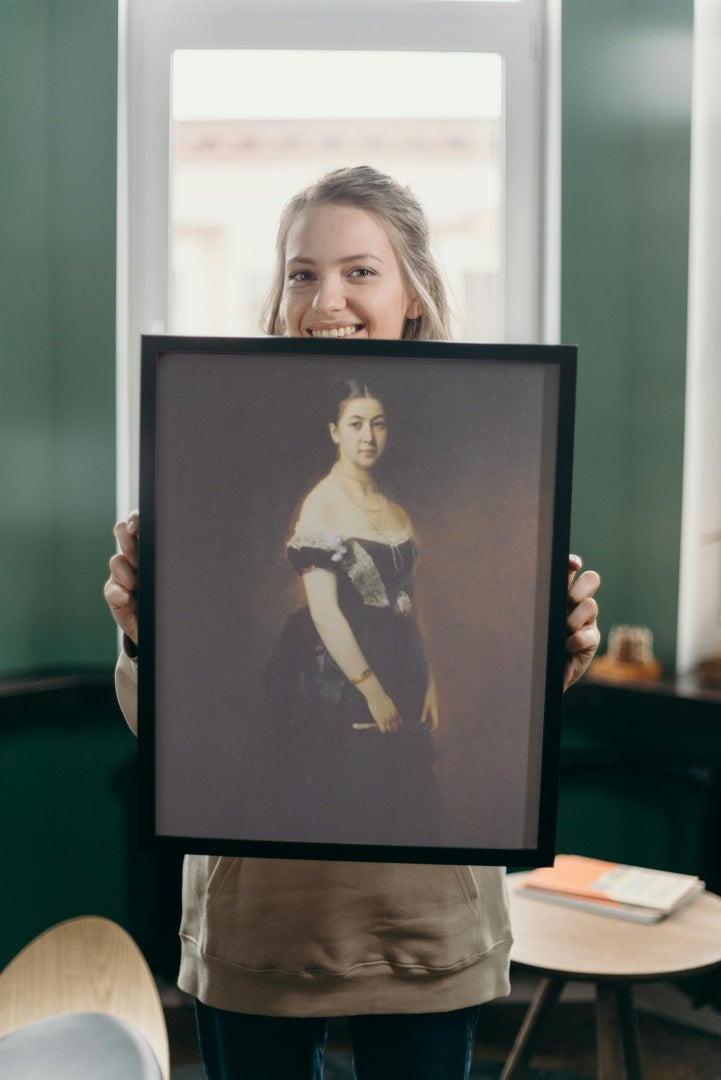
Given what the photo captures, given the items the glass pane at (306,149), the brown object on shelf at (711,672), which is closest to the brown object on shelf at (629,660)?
the brown object on shelf at (711,672)

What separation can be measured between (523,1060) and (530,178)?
1.97m

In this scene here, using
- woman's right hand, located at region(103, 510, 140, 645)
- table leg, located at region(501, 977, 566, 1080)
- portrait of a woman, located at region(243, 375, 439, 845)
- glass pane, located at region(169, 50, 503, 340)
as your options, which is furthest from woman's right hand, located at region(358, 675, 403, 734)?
glass pane, located at region(169, 50, 503, 340)

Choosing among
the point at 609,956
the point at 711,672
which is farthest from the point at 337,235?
the point at 711,672

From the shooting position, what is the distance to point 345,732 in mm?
922

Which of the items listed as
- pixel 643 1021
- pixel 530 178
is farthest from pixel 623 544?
pixel 643 1021

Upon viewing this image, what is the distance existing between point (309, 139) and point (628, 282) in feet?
2.84

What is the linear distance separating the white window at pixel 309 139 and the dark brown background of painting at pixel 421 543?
1.70 m

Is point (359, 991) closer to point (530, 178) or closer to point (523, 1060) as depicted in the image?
point (523, 1060)

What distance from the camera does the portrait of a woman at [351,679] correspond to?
0.91 meters

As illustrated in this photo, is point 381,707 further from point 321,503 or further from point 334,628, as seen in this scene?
point 321,503

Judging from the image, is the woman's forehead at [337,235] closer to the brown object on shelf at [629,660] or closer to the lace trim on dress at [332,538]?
the lace trim on dress at [332,538]

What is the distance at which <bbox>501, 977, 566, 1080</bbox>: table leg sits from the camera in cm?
187

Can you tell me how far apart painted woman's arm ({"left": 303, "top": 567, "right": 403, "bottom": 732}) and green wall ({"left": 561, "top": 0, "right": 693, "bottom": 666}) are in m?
1.78

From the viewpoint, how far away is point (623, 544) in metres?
2.65
